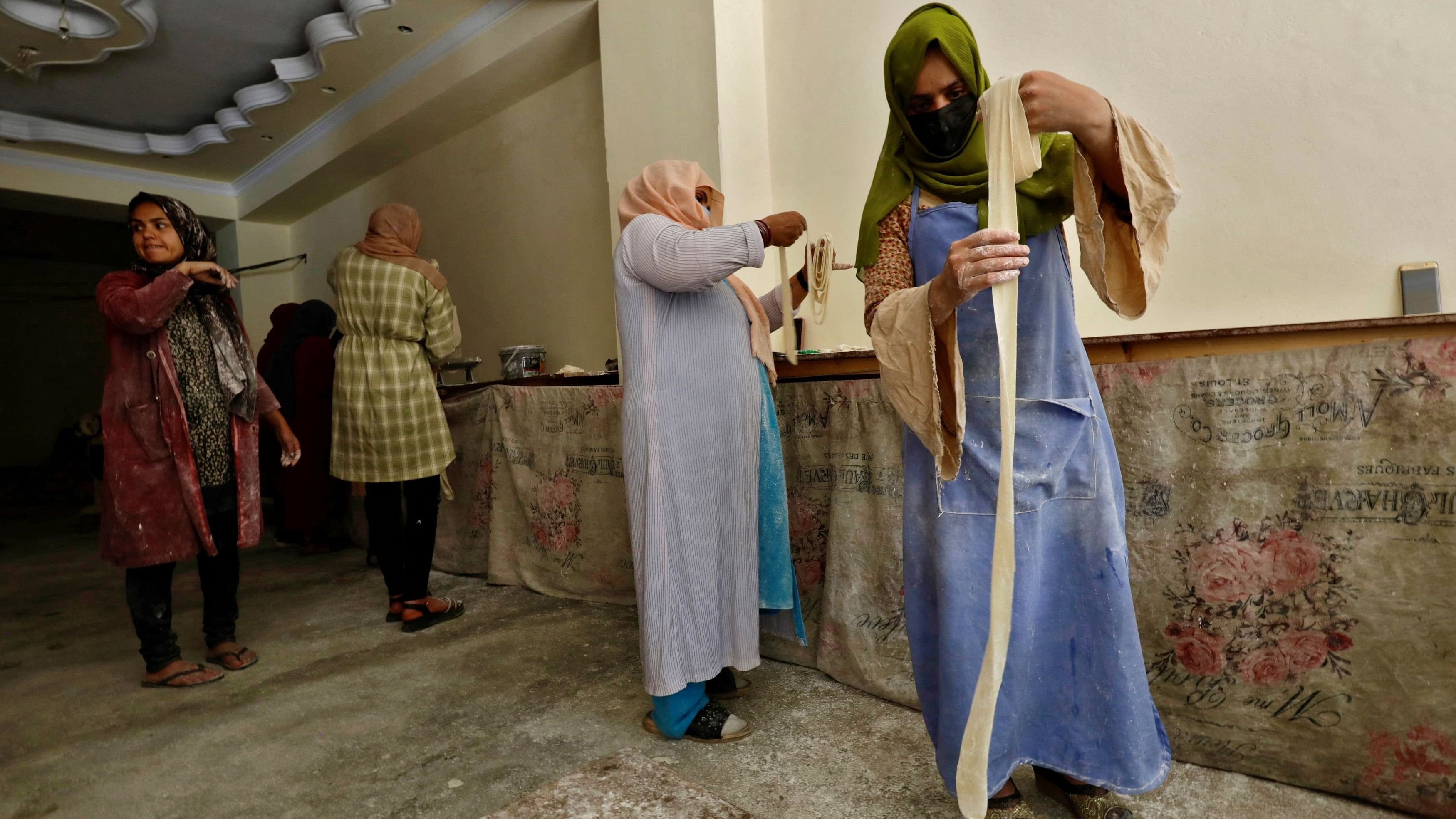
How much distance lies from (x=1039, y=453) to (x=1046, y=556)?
0.62 ft

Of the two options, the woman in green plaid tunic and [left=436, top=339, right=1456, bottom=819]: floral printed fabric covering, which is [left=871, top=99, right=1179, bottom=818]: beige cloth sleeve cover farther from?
the woman in green plaid tunic

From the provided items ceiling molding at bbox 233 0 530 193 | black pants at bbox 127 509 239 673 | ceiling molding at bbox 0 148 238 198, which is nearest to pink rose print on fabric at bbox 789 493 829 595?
black pants at bbox 127 509 239 673

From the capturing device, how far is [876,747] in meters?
1.86

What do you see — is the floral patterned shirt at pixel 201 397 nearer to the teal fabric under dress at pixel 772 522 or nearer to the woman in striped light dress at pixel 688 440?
the woman in striped light dress at pixel 688 440

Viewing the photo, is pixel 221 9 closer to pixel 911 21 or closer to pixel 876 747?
pixel 911 21

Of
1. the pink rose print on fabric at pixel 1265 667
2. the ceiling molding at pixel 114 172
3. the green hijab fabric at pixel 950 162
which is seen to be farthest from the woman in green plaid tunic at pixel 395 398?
the ceiling molding at pixel 114 172

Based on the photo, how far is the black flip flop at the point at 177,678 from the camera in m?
2.57

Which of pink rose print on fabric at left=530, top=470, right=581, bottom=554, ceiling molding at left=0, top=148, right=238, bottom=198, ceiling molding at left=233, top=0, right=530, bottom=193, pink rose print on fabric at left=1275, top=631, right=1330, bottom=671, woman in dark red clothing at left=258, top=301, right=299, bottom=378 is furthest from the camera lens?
ceiling molding at left=0, top=148, right=238, bottom=198

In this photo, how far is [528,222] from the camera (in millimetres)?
4957

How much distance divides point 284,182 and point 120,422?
5.17 metres

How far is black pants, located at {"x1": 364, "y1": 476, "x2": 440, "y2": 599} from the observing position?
3.05 metres

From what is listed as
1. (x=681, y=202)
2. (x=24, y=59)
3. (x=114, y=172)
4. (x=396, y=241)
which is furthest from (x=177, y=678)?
(x=114, y=172)

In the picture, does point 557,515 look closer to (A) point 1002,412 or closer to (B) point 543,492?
(B) point 543,492

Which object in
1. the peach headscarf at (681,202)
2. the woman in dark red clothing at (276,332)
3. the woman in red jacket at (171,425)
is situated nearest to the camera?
the peach headscarf at (681,202)
